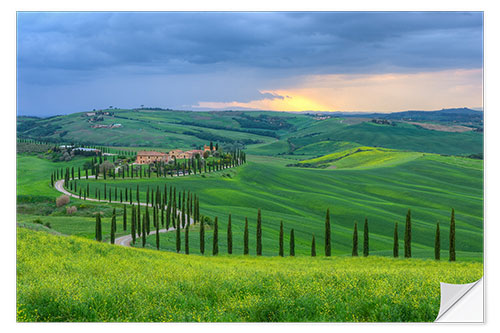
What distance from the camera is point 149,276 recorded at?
13812 mm

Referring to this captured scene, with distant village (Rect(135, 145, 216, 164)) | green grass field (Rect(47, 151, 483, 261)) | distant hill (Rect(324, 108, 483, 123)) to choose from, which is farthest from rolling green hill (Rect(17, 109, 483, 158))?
distant hill (Rect(324, 108, 483, 123))

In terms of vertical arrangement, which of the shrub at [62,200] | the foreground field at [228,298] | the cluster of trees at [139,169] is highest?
the cluster of trees at [139,169]

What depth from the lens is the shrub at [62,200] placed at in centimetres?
4133

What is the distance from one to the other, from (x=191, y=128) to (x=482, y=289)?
190m

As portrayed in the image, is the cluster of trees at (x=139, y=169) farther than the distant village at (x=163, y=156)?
No

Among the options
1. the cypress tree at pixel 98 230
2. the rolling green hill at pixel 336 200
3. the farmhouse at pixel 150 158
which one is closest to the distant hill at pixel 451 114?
the rolling green hill at pixel 336 200

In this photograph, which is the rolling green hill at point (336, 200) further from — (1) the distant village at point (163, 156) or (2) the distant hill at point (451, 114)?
(2) the distant hill at point (451, 114)

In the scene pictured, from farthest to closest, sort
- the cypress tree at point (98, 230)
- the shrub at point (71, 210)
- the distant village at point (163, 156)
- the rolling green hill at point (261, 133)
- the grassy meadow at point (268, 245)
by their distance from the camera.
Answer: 1. the rolling green hill at point (261, 133)
2. the distant village at point (163, 156)
3. the shrub at point (71, 210)
4. the cypress tree at point (98, 230)
5. the grassy meadow at point (268, 245)

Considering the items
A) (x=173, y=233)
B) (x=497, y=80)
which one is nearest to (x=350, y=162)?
(x=173, y=233)

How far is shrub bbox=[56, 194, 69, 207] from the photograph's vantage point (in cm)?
4133

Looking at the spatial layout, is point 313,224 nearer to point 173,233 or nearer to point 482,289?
point 173,233

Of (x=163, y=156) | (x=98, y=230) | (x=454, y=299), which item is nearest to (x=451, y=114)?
(x=454, y=299)

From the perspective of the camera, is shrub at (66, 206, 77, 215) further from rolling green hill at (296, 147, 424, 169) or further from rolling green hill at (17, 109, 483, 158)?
rolling green hill at (17, 109, 483, 158)

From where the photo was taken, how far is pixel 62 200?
140ft
